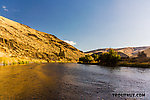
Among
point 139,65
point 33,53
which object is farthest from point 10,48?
point 139,65

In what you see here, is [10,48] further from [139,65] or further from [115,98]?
[139,65]

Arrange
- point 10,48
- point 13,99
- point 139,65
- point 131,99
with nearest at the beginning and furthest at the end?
point 13,99 → point 131,99 → point 139,65 → point 10,48

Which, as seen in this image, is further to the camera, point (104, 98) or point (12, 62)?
point (12, 62)

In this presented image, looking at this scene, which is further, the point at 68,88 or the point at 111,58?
the point at 111,58

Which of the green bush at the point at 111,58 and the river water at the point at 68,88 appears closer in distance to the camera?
the river water at the point at 68,88

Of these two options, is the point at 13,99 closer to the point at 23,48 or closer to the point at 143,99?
the point at 143,99

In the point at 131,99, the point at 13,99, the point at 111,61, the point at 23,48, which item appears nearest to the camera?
the point at 13,99

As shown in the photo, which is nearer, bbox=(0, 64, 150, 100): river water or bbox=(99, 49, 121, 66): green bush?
bbox=(0, 64, 150, 100): river water

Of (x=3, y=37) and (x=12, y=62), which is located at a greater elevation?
(x=3, y=37)

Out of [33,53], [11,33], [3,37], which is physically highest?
[11,33]

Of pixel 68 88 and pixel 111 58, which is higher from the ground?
pixel 111 58

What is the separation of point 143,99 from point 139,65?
75116 millimetres

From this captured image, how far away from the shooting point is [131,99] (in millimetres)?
12469

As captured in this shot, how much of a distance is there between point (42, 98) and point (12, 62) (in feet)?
236
